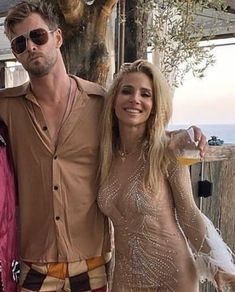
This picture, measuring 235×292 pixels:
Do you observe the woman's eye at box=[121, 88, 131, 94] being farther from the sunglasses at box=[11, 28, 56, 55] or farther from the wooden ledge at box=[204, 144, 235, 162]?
the wooden ledge at box=[204, 144, 235, 162]

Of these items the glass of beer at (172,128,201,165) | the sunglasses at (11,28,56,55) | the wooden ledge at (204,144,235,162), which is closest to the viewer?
the glass of beer at (172,128,201,165)

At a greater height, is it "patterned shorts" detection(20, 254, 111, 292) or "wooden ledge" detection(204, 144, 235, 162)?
"wooden ledge" detection(204, 144, 235, 162)

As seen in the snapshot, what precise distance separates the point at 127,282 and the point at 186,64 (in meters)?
1.43

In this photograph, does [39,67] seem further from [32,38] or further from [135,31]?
[135,31]

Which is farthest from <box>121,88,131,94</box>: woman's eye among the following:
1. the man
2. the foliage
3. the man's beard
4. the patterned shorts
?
the foliage

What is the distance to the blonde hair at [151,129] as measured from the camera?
214cm

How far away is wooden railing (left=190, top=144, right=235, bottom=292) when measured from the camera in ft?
11.9

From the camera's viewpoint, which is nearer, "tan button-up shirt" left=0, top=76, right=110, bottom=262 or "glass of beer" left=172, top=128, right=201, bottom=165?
"glass of beer" left=172, top=128, right=201, bottom=165

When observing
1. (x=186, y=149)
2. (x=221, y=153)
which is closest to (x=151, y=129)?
(x=186, y=149)

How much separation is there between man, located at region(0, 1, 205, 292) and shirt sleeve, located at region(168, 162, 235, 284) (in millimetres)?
198

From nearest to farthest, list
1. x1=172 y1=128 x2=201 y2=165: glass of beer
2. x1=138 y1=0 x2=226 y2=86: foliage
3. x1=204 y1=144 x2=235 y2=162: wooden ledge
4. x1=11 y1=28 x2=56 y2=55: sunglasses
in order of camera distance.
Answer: x1=172 y1=128 x2=201 y2=165: glass of beer < x1=11 y1=28 x2=56 y2=55: sunglasses < x1=138 y1=0 x2=226 y2=86: foliage < x1=204 y1=144 x2=235 y2=162: wooden ledge

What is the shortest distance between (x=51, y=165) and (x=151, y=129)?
0.42 meters

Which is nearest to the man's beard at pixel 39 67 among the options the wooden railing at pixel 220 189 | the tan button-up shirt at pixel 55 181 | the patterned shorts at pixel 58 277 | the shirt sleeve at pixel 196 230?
the tan button-up shirt at pixel 55 181

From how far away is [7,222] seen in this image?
83.3 inches
